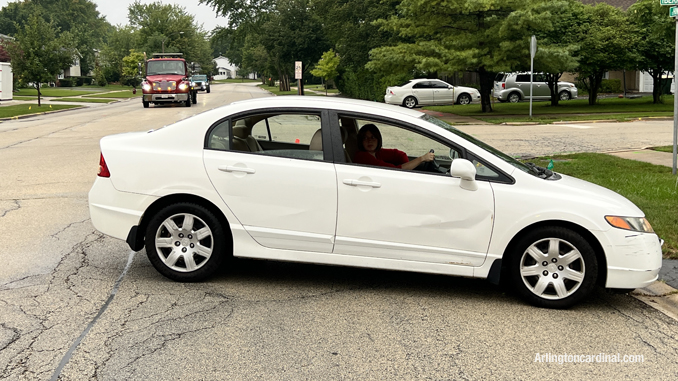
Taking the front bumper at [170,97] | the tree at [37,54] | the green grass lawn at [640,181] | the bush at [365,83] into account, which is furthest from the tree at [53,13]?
the green grass lawn at [640,181]

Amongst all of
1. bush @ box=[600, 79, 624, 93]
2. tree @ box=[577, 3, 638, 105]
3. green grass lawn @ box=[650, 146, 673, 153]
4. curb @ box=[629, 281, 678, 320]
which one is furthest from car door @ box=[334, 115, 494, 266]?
bush @ box=[600, 79, 624, 93]

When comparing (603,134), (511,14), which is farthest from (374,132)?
(511,14)

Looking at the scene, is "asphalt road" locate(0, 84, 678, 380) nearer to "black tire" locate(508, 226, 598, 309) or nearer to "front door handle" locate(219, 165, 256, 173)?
"black tire" locate(508, 226, 598, 309)

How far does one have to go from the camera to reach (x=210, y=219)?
5.65m

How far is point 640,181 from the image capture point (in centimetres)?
1041

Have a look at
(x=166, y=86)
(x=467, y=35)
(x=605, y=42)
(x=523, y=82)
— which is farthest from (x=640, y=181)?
(x=166, y=86)

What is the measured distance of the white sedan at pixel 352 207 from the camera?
5.25 metres

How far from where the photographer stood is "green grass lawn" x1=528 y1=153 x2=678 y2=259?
297 inches

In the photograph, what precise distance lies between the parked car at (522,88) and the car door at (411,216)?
3487 cm

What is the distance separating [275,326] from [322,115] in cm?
180

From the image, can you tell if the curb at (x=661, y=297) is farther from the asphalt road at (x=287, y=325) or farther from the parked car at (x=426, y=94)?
the parked car at (x=426, y=94)

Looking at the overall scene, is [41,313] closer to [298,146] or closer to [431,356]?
[298,146]

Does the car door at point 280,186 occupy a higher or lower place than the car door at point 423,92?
lower

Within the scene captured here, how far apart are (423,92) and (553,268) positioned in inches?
1281
